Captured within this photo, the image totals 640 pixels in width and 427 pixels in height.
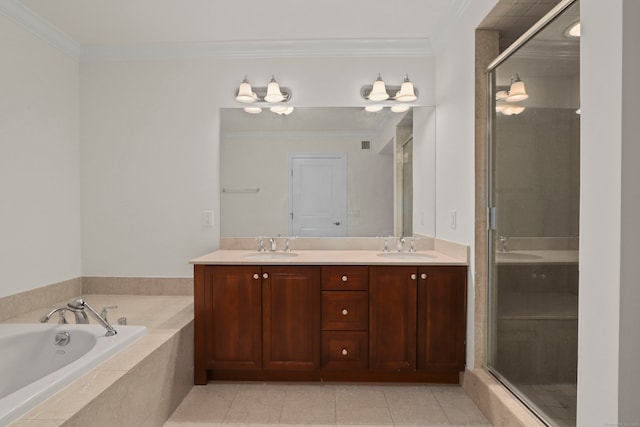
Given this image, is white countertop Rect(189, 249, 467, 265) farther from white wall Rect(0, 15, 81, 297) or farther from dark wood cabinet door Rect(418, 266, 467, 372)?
white wall Rect(0, 15, 81, 297)

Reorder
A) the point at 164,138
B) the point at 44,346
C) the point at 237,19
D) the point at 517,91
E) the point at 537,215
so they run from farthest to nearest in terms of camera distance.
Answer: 1. the point at 164,138
2. the point at 237,19
3. the point at 44,346
4. the point at 517,91
5. the point at 537,215

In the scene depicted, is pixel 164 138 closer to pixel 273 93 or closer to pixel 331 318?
pixel 273 93

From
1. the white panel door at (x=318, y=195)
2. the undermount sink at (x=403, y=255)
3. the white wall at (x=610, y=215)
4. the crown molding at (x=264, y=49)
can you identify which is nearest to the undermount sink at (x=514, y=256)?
the white wall at (x=610, y=215)

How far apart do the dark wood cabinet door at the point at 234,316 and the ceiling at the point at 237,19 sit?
5.50 feet

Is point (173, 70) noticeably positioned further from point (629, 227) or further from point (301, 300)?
point (629, 227)

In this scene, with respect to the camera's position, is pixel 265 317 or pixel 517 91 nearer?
pixel 517 91

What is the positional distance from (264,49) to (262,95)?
344mm

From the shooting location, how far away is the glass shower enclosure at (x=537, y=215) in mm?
1537

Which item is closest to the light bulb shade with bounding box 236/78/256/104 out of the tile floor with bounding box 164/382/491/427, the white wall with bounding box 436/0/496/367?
the white wall with bounding box 436/0/496/367

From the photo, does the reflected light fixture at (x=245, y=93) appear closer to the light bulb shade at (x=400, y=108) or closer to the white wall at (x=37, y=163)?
the light bulb shade at (x=400, y=108)

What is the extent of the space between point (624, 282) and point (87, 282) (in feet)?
11.3

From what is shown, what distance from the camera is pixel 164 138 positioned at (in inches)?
121

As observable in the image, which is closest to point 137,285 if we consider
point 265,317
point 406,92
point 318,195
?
point 265,317

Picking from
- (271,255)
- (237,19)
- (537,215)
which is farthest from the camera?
(271,255)
